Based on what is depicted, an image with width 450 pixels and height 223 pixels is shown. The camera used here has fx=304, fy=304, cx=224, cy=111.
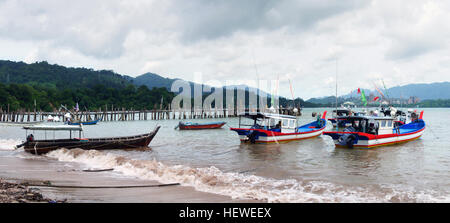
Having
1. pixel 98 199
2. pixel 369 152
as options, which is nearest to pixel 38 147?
pixel 98 199

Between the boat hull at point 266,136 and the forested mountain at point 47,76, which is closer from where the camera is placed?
the boat hull at point 266,136

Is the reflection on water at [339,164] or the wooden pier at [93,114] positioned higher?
the wooden pier at [93,114]

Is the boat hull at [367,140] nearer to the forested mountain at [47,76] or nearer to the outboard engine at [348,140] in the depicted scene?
the outboard engine at [348,140]

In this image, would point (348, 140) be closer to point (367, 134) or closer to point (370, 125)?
point (367, 134)

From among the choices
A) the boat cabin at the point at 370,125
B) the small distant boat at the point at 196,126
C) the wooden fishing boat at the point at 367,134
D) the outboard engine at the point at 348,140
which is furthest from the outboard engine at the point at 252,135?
the small distant boat at the point at 196,126

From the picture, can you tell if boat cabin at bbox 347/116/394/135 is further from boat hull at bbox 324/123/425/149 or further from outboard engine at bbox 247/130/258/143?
outboard engine at bbox 247/130/258/143

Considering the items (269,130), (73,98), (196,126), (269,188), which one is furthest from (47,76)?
(269,188)

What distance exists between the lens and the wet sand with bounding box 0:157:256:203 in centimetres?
875

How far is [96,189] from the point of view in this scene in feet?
32.3

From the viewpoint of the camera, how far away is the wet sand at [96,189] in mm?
8750

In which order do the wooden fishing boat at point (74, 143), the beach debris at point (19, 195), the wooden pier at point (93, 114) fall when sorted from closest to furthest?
the beach debris at point (19, 195), the wooden fishing boat at point (74, 143), the wooden pier at point (93, 114)
